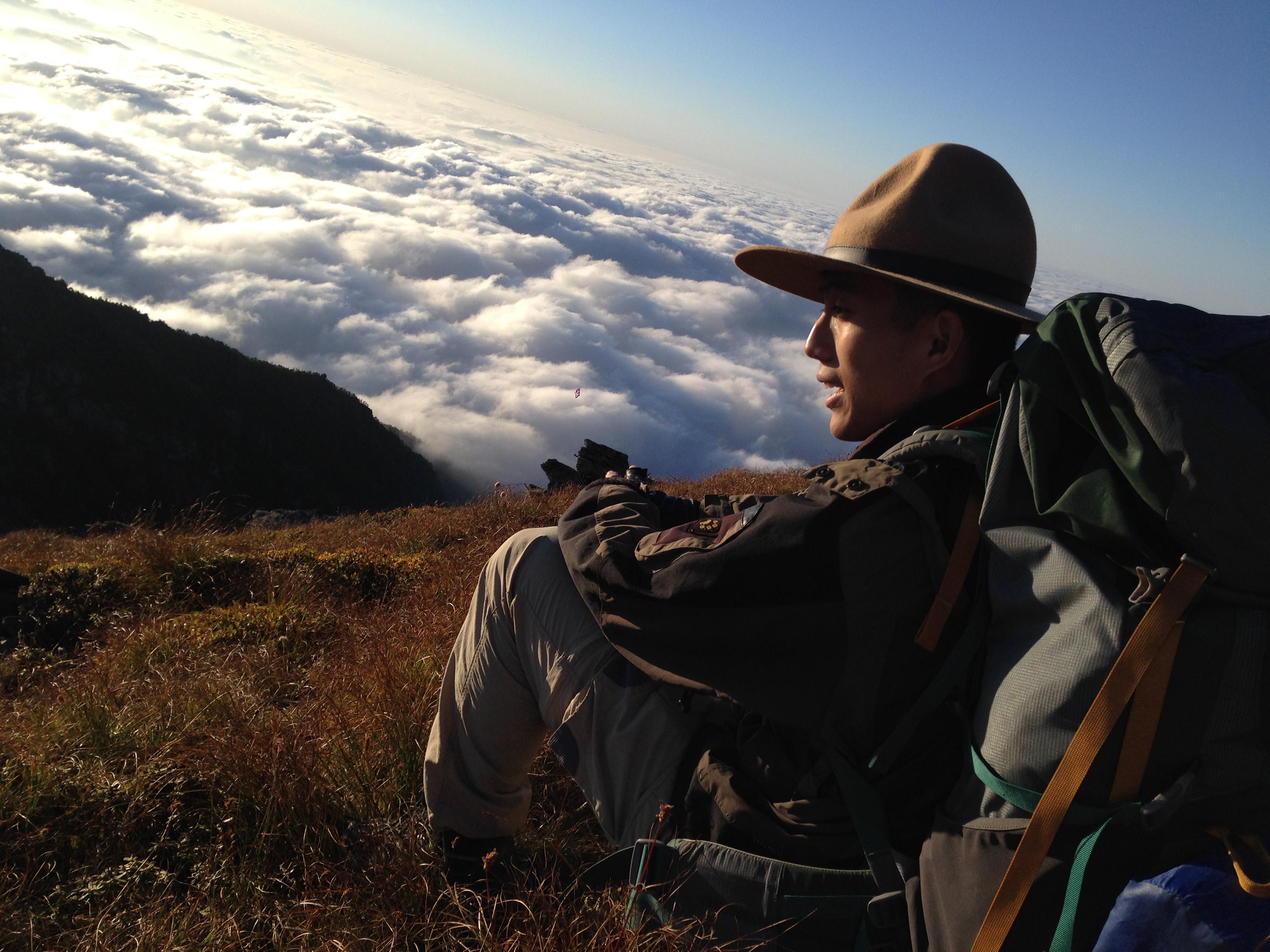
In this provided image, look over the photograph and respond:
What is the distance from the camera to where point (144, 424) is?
207 ft

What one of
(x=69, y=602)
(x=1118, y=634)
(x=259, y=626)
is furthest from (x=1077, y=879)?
(x=69, y=602)

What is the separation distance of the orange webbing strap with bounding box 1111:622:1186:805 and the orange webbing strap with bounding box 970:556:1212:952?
0.01 m

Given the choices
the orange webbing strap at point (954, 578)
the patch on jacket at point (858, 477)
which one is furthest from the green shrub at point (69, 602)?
the orange webbing strap at point (954, 578)

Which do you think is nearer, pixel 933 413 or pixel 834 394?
pixel 933 413

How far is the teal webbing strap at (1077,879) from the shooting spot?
38.9 inches

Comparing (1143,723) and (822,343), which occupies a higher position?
(822,343)

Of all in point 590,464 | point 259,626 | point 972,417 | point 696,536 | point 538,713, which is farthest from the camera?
point 590,464

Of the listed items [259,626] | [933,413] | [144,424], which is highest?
[933,413]

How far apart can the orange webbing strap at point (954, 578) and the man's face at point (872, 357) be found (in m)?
0.46

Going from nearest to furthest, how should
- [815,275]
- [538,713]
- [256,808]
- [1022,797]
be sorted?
[1022,797] < [538,713] < [815,275] < [256,808]

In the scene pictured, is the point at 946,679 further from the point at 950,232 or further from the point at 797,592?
the point at 950,232

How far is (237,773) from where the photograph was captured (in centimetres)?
243

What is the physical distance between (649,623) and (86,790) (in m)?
2.24

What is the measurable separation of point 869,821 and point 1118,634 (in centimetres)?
55
